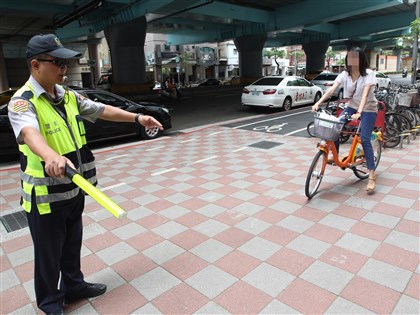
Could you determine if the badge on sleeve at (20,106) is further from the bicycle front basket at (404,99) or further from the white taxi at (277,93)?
the white taxi at (277,93)

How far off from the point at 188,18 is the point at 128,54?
24.2 feet

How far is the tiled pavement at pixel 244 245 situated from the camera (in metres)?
2.68

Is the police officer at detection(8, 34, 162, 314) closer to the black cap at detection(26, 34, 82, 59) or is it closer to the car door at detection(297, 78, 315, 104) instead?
the black cap at detection(26, 34, 82, 59)

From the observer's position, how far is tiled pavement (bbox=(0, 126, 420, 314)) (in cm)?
268

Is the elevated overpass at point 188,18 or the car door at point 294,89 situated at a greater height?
the elevated overpass at point 188,18

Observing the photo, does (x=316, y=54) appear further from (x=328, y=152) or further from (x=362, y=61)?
(x=328, y=152)

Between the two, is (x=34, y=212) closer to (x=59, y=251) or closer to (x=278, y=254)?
(x=59, y=251)

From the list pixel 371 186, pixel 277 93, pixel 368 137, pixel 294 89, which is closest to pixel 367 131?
pixel 368 137

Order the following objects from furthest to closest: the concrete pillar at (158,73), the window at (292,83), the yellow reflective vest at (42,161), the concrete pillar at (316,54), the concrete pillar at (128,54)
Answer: the concrete pillar at (158,73), the concrete pillar at (316,54), the concrete pillar at (128,54), the window at (292,83), the yellow reflective vest at (42,161)

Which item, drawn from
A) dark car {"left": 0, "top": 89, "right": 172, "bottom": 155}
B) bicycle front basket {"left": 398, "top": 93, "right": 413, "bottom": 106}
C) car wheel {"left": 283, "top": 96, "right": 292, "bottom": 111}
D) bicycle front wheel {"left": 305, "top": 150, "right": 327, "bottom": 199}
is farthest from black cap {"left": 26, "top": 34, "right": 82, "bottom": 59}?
car wheel {"left": 283, "top": 96, "right": 292, "bottom": 111}

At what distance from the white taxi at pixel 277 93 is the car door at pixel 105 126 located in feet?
20.7

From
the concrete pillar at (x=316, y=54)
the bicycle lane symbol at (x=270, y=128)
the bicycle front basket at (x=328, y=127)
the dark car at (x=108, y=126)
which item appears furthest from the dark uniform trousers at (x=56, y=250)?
the concrete pillar at (x=316, y=54)

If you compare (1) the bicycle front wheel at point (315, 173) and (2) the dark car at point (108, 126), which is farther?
(2) the dark car at point (108, 126)

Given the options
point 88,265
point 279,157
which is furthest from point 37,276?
point 279,157
